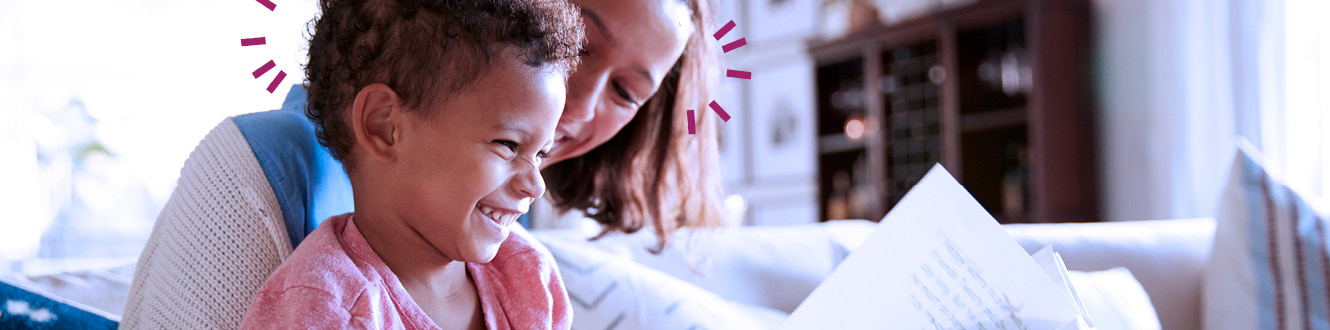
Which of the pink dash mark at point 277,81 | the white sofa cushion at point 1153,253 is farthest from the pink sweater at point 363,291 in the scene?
the white sofa cushion at point 1153,253

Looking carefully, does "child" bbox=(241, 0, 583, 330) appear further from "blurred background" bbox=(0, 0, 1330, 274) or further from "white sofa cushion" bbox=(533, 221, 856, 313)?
"blurred background" bbox=(0, 0, 1330, 274)

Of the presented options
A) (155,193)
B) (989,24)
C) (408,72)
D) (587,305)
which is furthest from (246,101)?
(408,72)

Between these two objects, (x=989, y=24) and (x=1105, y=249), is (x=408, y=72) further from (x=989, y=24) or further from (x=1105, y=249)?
(x=989, y=24)

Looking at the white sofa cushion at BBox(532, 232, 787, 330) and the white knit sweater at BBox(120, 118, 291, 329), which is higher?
the white knit sweater at BBox(120, 118, 291, 329)

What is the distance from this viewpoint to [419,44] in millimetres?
570

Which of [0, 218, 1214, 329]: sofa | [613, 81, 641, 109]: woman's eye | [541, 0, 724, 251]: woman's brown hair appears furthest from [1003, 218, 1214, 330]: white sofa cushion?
[613, 81, 641, 109]: woman's eye

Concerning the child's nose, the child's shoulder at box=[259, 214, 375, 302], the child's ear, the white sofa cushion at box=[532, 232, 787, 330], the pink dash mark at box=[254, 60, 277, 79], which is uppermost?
the pink dash mark at box=[254, 60, 277, 79]

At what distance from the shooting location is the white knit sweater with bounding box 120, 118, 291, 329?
658 millimetres

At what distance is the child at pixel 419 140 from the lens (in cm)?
55

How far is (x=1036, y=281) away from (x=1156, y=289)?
34.4 inches

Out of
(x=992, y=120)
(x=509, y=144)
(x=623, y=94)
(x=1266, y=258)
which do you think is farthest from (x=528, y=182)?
(x=992, y=120)

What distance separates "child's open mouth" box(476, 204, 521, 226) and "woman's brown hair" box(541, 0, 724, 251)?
578mm

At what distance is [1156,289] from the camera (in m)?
1.33

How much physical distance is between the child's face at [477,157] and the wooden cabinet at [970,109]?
3232 millimetres
